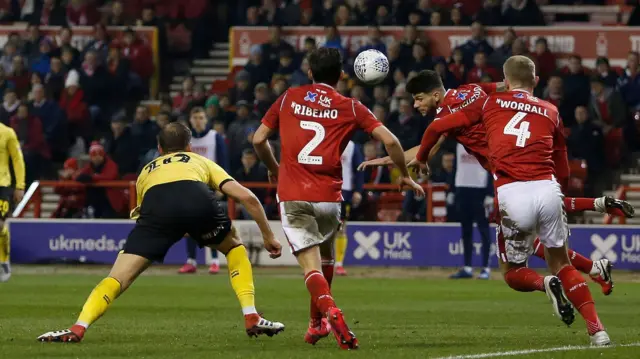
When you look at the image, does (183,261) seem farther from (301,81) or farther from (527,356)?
(527,356)

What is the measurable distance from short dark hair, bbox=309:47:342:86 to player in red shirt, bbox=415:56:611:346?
2.74ft

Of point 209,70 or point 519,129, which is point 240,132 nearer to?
point 209,70

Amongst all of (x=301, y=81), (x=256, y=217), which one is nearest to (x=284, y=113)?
(x=256, y=217)

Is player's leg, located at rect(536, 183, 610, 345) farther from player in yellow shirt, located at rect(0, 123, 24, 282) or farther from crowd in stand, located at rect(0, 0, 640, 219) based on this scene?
crowd in stand, located at rect(0, 0, 640, 219)

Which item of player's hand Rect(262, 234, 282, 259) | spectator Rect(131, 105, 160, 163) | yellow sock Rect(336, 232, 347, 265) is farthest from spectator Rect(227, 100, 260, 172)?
player's hand Rect(262, 234, 282, 259)

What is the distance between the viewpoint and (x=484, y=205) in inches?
782

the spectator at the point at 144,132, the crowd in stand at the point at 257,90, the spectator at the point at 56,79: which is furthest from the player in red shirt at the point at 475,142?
the spectator at the point at 56,79

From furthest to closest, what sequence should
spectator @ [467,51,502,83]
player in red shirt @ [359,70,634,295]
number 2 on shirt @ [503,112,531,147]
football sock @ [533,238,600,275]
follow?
spectator @ [467,51,502,83] → football sock @ [533,238,600,275] → player in red shirt @ [359,70,634,295] → number 2 on shirt @ [503,112,531,147]

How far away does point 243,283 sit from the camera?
35.3 feet

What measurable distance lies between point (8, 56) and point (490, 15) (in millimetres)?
9661

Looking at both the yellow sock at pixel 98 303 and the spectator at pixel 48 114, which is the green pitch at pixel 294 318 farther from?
the spectator at pixel 48 114

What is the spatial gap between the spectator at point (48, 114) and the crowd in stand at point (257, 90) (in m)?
0.02

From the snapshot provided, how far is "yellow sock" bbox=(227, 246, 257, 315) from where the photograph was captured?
10.7 metres

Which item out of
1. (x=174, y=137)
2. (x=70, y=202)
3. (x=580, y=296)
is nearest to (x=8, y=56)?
(x=70, y=202)
